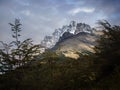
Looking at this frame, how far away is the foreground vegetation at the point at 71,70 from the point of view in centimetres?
1144

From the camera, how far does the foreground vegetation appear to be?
11444mm

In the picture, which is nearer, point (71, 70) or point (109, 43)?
point (109, 43)

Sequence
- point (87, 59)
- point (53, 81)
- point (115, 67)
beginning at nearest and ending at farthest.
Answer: point (115, 67) → point (87, 59) → point (53, 81)

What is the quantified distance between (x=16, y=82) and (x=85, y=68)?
5884mm

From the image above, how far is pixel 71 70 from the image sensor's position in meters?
13.3

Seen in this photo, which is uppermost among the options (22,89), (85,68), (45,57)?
(45,57)

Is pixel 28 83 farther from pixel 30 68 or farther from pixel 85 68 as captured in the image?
pixel 85 68

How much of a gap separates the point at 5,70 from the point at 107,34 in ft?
27.2

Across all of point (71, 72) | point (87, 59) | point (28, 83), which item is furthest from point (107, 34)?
point (28, 83)

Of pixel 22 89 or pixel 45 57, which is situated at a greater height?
pixel 45 57

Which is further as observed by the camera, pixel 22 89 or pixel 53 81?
pixel 22 89

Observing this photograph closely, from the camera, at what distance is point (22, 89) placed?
15539 mm

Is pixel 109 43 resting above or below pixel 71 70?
above

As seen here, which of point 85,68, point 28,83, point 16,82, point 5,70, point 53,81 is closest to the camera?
point 85,68
